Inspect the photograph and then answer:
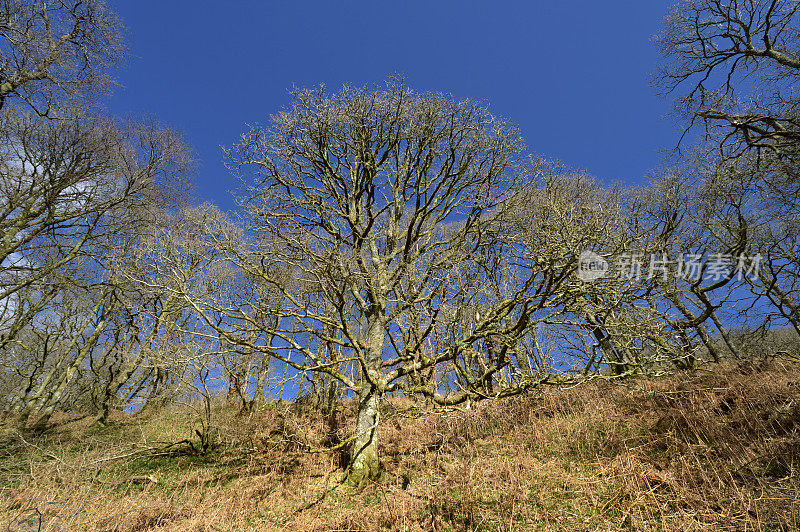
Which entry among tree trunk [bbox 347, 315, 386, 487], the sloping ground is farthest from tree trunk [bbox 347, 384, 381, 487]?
the sloping ground

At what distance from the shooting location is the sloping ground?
419 centimetres

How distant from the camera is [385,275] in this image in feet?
25.4

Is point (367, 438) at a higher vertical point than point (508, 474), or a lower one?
higher

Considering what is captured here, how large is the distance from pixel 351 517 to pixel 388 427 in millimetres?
3981

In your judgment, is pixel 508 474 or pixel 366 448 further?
pixel 366 448

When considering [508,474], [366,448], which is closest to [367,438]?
[366,448]

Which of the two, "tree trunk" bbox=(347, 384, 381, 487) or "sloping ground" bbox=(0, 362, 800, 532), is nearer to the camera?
"sloping ground" bbox=(0, 362, 800, 532)

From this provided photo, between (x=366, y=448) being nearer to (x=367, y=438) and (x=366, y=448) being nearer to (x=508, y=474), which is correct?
(x=367, y=438)

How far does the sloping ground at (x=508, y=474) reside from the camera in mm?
4191

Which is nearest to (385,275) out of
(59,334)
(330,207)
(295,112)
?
(330,207)

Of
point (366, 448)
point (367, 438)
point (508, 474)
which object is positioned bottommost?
point (508, 474)

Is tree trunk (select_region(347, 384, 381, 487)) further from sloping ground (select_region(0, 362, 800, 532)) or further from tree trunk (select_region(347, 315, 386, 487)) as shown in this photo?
sloping ground (select_region(0, 362, 800, 532))

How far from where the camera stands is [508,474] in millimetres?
5492

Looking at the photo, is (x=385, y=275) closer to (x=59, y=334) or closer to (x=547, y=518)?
(x=547, y=518)
